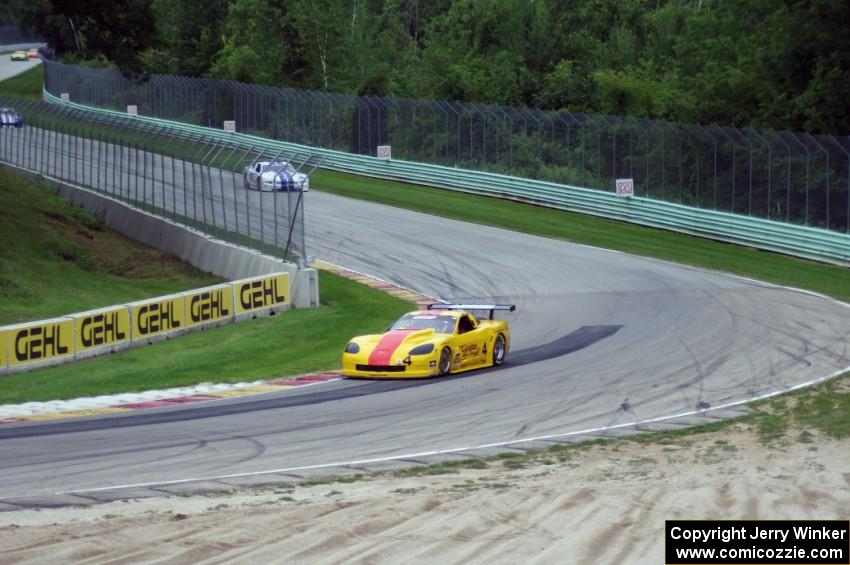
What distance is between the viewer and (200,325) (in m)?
27.7

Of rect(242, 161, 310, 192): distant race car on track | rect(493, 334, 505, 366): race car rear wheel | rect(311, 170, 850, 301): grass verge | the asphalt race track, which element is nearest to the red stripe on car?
the asphalt race track

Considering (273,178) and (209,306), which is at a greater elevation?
(273,178)

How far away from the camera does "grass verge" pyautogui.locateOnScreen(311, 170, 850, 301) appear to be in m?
35.0

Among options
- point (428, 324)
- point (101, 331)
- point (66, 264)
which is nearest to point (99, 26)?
point (66, 264)

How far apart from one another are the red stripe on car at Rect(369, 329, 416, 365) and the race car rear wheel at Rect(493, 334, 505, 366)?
5.97 feet

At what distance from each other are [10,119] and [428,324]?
36689 millimetres

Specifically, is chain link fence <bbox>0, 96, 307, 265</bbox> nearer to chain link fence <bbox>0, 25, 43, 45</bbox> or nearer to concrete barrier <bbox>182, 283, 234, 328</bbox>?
concrete barrier <bbox>182, 283, 234, 328</bbox>

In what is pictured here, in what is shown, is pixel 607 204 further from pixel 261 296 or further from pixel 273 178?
pixel 261 296

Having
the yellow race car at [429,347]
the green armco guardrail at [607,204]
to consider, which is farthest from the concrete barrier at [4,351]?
the green armco guardrail at [607,204]

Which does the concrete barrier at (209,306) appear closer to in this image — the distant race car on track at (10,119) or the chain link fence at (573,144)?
the chain link fence at (573,144)

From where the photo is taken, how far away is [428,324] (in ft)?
72.8

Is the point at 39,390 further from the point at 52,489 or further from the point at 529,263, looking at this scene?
the point at 529,263

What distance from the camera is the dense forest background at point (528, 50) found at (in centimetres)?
4468

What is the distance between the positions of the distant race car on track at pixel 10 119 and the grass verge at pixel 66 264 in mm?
7543
